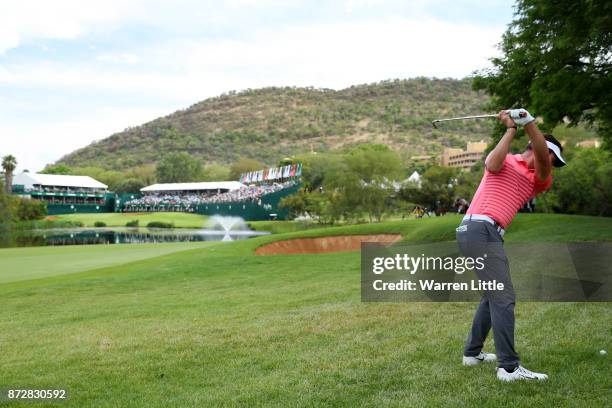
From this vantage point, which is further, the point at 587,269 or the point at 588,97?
the point at 588,97

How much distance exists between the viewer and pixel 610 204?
40031 millimetres

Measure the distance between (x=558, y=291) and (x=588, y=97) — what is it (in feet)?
34.7

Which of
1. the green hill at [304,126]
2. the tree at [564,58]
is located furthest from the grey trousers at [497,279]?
the green hill at [304,126]

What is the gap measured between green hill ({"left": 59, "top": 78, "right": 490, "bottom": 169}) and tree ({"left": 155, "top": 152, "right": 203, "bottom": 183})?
23.8 meters

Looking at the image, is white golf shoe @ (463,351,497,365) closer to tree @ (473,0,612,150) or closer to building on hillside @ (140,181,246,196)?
tree @ (473,0,612,150)

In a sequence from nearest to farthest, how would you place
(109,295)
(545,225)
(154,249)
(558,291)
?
(558,291)
(109,295)
(545,225)
(154,249)

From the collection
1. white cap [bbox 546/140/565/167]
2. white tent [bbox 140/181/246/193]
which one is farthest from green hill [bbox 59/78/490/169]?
white cap [bbox 546/140/565/167]

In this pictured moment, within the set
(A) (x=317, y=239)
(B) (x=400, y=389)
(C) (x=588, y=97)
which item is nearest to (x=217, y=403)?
A: (B) (x=400, y=389)

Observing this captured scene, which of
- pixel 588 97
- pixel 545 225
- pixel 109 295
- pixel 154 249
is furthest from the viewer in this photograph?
pixel 154 249

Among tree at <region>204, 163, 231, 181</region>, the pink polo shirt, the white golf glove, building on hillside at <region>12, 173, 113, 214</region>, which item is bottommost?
the pink polo shirt

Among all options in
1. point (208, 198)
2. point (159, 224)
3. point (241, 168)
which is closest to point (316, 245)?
point (159, 224)

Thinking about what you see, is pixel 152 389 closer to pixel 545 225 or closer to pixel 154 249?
pixel 545 225

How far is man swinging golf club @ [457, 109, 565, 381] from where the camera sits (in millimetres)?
5211

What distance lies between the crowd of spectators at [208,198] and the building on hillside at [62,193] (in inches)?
225
